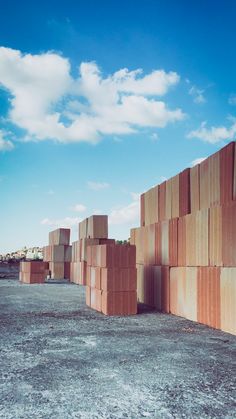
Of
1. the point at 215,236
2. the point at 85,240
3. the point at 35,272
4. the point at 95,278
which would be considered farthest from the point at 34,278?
the point at 215,236

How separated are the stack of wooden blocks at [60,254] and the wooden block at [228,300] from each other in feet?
59.3

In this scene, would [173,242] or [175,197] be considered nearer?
[173,242]

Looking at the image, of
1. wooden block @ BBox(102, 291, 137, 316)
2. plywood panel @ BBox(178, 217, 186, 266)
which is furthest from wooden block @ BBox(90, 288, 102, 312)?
plywood panel @ BBox(178, 217, 186, 266)

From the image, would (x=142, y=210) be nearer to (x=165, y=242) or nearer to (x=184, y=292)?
(x=165, y=242)

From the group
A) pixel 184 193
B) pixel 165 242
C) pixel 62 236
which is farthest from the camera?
pixel 62 236

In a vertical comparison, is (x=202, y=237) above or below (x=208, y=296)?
above

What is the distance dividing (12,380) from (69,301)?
7950mm

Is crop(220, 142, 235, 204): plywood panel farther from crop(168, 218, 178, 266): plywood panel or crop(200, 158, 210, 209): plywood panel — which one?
crop(168, 218, 178, 266): plywood panel

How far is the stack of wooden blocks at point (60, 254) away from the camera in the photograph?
80.8ft

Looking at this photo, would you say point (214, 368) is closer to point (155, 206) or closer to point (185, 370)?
point (185, 370)

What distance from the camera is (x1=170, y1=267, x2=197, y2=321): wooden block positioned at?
837 cm

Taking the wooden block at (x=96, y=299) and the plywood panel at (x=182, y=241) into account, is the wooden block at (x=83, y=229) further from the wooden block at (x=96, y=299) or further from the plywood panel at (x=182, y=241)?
the plywood panel at (x=182, y=241)

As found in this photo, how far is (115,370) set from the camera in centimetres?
459

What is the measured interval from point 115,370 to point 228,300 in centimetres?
323
